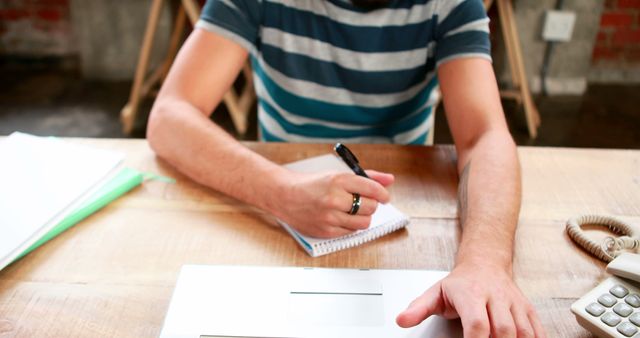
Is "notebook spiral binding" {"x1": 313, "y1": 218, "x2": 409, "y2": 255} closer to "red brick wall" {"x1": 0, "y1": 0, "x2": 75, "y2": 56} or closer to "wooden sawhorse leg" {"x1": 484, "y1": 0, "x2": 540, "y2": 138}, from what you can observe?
"wooden sawhorse leg" {"x1": 484, "y1": 0, "x2": 540, "y2": 138}

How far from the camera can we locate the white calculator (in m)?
0.64

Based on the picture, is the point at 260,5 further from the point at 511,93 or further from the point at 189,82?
the point at 511,93

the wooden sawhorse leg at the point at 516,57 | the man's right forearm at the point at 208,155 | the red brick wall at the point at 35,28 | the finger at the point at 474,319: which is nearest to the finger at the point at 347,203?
the man's right forearm at the point at 208,155

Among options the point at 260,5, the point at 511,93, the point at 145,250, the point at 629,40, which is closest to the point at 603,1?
the point at 629,40

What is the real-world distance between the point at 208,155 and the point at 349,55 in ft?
1.37

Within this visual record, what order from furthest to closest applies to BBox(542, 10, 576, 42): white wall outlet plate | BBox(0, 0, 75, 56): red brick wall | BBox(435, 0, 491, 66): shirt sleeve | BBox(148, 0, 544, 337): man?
1. BBox(0, 0, 75, 56): red brick wall
2. BBox(542, 10, 576, 42): white wall outlet plate
3. BBox(435, 0, 491, 66): shirt sleeve
4. BBox(148, 0, 544, 337): man

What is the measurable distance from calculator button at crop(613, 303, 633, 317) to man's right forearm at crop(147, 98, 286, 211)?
0.47 metres

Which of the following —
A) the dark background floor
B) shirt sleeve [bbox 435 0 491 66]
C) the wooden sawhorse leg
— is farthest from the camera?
the dark background floor

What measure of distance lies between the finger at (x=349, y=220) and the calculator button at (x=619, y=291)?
0.31m

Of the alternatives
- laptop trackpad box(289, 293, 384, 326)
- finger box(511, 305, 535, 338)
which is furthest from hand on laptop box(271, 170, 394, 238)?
finger box(511, 305, 535, 338)

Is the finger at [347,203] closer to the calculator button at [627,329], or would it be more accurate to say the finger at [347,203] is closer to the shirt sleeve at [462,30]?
the calculator button at [627,329]

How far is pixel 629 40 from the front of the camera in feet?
11.1

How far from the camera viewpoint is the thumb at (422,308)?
25.2 inches

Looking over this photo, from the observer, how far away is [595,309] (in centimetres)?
66
